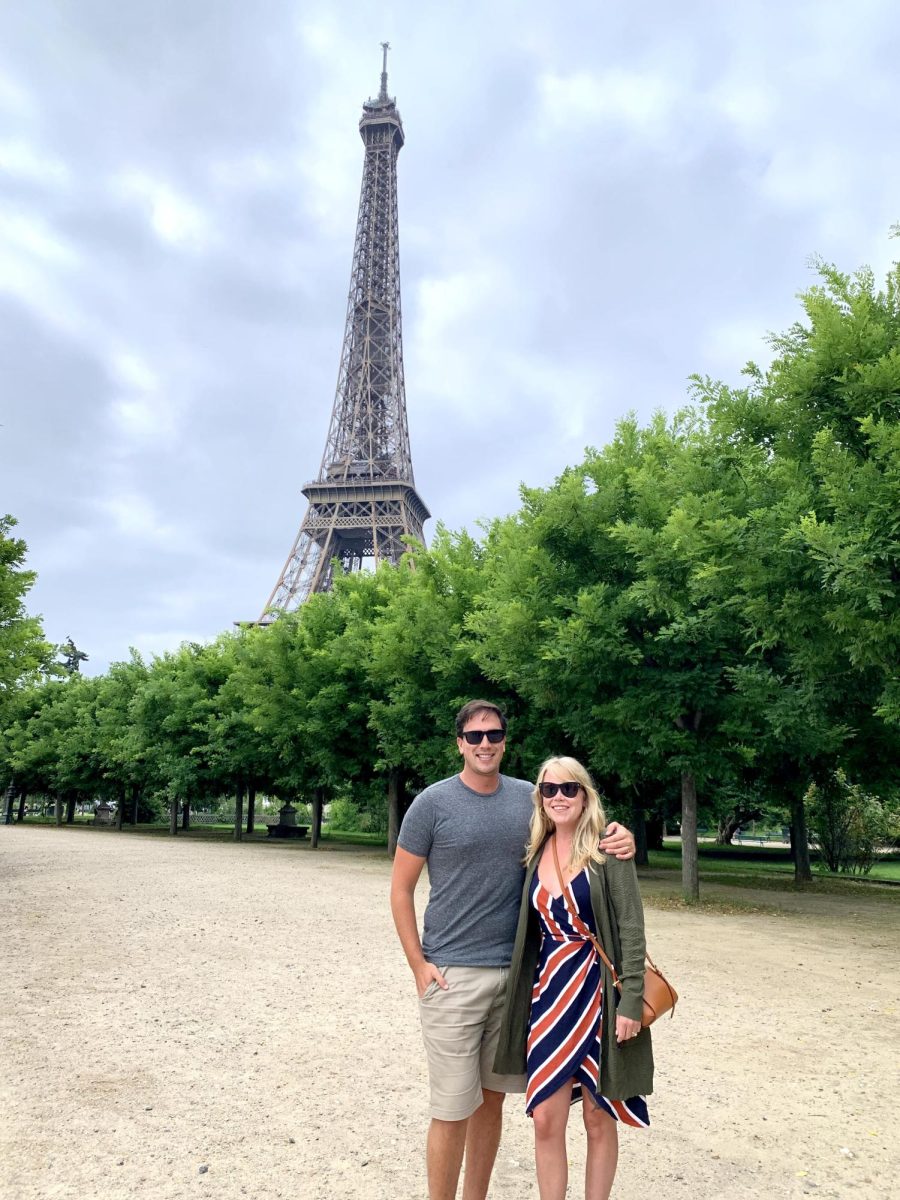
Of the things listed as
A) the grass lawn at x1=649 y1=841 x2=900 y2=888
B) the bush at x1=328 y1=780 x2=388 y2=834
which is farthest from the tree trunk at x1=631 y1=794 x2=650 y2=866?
the bush at x1=328 y1=780 x2=388 y2=834

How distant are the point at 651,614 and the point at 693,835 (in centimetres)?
474

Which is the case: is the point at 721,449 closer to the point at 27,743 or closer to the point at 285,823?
the point at 285,823

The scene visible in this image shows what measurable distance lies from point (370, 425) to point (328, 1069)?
76.6 metres

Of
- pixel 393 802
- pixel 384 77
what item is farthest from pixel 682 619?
pixel 384 77

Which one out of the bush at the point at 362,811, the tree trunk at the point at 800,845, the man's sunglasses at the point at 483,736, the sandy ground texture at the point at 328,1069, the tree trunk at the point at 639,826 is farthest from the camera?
the bush at the point at 362,811

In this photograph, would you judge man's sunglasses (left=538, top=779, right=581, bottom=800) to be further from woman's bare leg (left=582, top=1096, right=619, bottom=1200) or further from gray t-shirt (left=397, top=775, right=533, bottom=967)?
woman's bare leg (left=582, top=1096, right=619, bottom=1200)

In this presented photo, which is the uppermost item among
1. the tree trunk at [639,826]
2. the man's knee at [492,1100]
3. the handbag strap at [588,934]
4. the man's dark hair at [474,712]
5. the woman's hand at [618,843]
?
the man's dark hair at [474,712]

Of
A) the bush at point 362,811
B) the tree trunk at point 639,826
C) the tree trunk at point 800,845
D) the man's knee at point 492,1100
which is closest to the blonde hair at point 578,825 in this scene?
the man's knee at point 492,1100

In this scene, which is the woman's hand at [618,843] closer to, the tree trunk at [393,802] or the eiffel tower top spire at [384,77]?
the tree trunk at [393,802]

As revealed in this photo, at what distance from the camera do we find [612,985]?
12.2 feet

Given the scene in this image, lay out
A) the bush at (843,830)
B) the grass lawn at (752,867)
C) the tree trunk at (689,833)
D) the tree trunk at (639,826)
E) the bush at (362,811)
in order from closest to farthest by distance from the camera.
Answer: the tree trunk at (689,833), the grass lawn at (752,867), the bush at (843,830), the tree trunk at (639,826), the bush at (362,811)

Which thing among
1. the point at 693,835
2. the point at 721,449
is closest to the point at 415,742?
the point at 693,835

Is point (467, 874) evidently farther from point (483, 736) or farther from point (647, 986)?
point (647, 986)

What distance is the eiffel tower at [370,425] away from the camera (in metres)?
69.6
